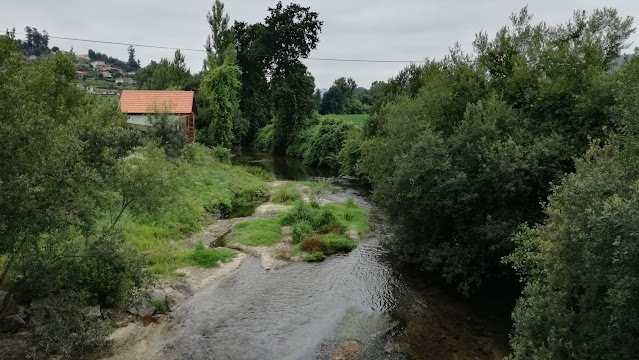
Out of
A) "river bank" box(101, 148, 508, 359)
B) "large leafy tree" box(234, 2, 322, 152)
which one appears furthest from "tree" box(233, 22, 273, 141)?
"river bank" box(101, 148, 508, 359)

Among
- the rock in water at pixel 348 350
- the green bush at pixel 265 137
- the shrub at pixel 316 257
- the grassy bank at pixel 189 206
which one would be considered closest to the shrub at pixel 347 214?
the shrub at pixel 316 257

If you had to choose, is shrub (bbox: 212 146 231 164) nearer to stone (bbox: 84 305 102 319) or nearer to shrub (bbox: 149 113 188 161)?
shrub (bbox: 149 113 188 161)

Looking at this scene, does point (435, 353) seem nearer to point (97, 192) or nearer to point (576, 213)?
point (576, 213)

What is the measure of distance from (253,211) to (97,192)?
18.0 m

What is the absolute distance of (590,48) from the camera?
16.3 metres

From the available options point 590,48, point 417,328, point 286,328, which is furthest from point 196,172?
point 590,48

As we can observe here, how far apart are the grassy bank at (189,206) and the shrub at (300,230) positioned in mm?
5804

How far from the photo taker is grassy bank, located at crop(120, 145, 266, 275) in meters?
18.8

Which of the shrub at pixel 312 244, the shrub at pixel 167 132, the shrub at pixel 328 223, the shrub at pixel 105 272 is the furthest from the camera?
the shrub at pixel 167 132

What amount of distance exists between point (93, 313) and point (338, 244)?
12.4 meters

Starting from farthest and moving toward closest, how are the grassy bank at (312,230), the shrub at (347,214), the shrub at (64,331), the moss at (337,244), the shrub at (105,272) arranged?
the shrub at (347,214)
the moss at (337,244)
the grassy bank at (312,230)
the shrub at (105,272)
the shrub at (64,331)

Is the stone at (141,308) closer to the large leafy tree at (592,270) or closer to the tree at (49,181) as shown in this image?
the tree at (49,181)

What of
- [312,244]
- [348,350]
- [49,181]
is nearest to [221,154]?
[312,244]

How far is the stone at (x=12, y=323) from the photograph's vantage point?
11773 mm
